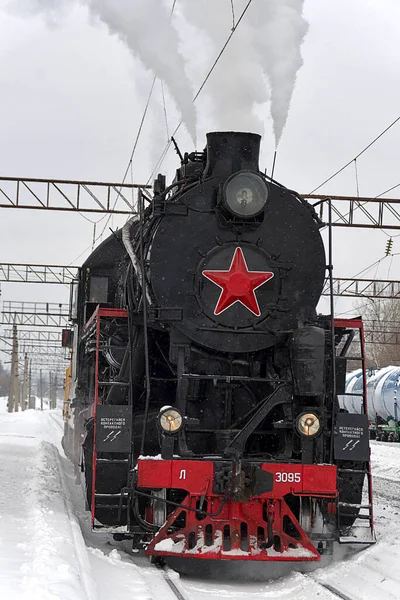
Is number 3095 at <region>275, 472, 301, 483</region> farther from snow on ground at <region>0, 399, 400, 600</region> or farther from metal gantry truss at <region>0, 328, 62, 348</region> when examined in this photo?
metal gantry truss at <region>0, 328, 62, 348</region>

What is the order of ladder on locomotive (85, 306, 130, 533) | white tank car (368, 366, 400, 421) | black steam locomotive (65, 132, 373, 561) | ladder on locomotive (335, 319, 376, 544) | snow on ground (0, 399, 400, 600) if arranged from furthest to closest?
white tank car (368, 366, 400, 421)
ladder on locomotive (335, 319, 376, 544)
ladder on locomotive (85, 306, 130, 533)
black steam locomotive (65, 132, 373, 561)
snow on ground (0, 399, 400, 600)

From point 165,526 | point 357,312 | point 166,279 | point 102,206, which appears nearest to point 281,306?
point 166,279

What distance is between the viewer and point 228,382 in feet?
26.2

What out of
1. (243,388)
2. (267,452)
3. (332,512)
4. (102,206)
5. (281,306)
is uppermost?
(102,206)

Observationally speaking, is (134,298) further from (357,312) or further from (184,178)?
(357,312)

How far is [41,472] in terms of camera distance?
12.9 m

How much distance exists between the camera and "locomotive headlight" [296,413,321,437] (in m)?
7.60

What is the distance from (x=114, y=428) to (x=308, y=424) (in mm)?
1824

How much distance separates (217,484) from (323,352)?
5.27ft

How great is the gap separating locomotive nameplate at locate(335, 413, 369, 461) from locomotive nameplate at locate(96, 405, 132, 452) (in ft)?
6.58

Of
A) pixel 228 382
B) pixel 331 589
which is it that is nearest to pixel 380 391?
pixel 228 382

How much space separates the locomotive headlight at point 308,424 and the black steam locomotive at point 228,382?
0.02 meters

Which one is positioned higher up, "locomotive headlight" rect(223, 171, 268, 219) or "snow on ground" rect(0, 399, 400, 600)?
"locomotive headlight" rect(223, 171, 268, 219)

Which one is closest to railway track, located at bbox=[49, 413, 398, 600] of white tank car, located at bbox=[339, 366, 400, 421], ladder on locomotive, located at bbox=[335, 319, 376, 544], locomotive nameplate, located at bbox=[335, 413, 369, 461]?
ladder on locomotive, located at bbox=[335, 319, 376, 544]
